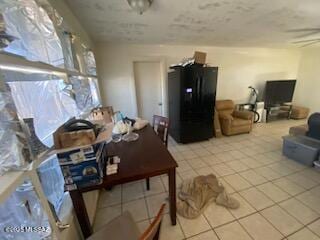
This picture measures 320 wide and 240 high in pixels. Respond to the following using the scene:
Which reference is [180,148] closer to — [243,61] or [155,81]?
[155,81]

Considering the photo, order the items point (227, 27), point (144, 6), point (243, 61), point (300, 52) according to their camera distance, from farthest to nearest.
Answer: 1. point (300, 52)
2. point (243, 61)
3. point (227, 27)
4. point (144, 6)

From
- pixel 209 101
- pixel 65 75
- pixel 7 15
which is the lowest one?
pixel 209 101

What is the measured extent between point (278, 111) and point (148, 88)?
15.0 feet

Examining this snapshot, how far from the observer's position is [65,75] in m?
1.47

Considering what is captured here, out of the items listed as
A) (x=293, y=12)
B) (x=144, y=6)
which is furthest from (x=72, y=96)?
(x=293, y=12)

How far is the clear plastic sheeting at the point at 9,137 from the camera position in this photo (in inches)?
26.1

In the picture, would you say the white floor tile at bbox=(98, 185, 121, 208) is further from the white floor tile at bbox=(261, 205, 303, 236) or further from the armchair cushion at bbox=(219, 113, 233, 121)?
the armchair cushion at bbox=(219, 113, 233, 121)

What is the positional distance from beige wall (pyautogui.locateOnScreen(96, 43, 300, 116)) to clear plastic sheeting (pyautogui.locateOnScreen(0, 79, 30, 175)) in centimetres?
326

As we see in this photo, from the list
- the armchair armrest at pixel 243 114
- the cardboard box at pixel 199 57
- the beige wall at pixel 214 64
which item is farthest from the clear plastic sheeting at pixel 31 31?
the armchair armrest at pixel 243 114

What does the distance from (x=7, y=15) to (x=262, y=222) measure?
2.67 m

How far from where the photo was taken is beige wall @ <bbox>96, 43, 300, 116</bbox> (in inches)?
146

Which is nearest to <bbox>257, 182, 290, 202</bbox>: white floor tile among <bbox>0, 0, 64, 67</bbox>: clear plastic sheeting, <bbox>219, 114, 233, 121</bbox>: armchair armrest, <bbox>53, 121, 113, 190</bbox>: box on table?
<bbox>219, 114, 233, 121</bbox>: armchair armrest

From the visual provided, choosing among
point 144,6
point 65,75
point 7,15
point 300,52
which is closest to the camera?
point 7,15

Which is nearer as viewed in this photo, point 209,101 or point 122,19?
point 122,19
